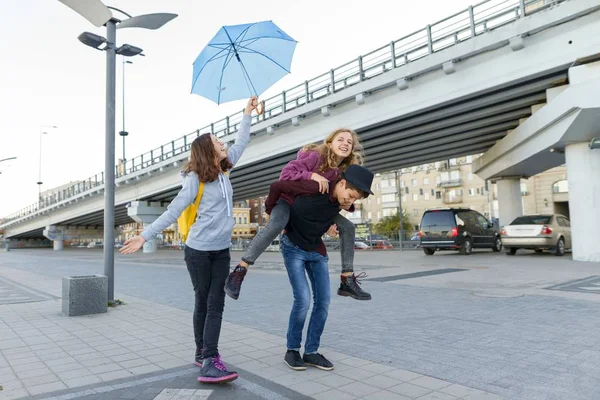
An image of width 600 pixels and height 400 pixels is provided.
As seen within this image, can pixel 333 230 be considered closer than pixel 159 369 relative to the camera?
Yes

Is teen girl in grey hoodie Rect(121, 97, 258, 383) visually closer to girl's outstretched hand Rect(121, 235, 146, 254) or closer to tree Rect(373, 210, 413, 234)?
girl's outstretched hand Rect(121, 235, 146, 254)

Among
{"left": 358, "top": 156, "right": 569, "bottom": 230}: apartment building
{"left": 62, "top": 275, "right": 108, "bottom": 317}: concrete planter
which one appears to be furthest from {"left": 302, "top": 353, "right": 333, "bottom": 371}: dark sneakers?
{"left": 358, "top": 156, "right": 569, "bottom": 230}: apartment building

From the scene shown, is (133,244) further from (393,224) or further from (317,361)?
(393,224)

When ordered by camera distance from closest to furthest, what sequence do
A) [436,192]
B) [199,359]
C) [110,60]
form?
[199,359]
[110,60]
[436,192]

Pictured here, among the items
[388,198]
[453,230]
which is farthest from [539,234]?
[388,198]

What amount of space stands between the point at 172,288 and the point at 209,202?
301 inches

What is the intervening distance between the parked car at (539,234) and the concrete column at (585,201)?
1291 mm

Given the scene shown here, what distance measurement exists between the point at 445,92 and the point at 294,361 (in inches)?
638

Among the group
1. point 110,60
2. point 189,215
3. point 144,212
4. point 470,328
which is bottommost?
point 470,328

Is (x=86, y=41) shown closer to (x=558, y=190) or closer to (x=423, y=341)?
(x=423, y=341)

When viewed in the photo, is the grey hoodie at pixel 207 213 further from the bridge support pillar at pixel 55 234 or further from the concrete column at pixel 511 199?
the bridge support pillar at pixel 55 234

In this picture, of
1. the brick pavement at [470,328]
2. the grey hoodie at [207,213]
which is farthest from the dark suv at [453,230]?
the grey hoodie at [207,213]

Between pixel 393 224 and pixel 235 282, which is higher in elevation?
pixel 393 224

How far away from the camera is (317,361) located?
13.2ft
